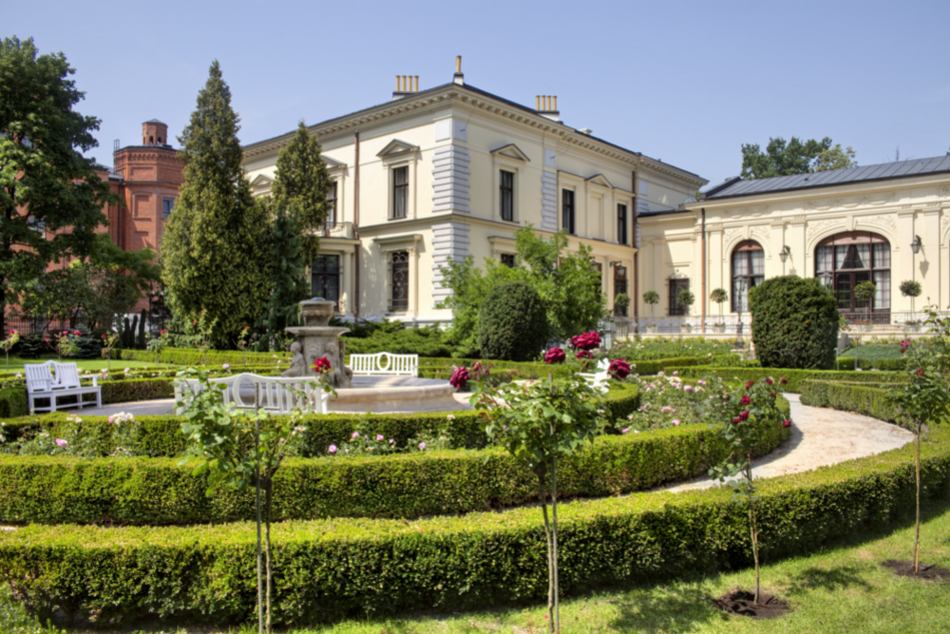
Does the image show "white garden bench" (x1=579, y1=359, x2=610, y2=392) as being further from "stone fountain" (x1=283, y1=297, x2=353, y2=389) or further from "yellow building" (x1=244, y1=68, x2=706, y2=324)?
"yellow building" (x1=244, y1=68, x2=706, y2=324)

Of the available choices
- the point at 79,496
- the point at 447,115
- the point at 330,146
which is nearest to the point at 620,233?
the point at 447,115

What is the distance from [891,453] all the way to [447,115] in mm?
19187

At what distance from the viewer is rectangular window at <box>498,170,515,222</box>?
82.5 ft

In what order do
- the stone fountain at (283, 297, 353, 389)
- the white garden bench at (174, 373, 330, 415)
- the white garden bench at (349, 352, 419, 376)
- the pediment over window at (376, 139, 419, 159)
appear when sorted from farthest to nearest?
the pediment over window at (376, 139, 419, 159) < the white garden bench at (349, 352, 419, 376) < the stone fountain at (283, 297, 353, 389) < the white garden bench at (174, 373, 330, 415)

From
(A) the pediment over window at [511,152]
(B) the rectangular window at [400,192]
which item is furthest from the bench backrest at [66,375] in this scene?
(A) the pediment over window at [511,152]

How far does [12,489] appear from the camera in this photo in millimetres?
5250

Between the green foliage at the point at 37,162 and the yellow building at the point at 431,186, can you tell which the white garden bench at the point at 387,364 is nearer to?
the yellow building at the point at 431,186

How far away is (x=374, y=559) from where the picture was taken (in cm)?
378

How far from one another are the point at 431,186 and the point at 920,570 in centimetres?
2055

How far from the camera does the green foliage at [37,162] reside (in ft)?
69.5

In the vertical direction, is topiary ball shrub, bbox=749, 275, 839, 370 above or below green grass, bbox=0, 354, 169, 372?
above

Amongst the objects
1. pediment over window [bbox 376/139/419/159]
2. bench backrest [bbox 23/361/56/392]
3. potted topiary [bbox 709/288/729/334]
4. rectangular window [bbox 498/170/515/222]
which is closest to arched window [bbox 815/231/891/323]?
potted topiary [bbox 709/288/729/334]

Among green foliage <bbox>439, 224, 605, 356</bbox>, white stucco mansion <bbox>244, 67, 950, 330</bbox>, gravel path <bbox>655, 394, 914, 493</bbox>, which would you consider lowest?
gravel path <bbox>655, 394, 914, 493</bbox>

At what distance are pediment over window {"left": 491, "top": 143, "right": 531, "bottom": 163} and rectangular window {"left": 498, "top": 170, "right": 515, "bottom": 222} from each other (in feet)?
2.39
